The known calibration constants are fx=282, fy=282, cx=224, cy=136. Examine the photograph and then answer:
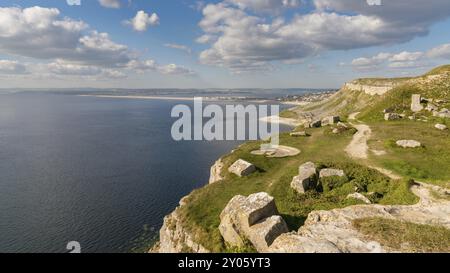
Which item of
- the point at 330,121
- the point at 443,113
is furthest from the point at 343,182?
the point at 330,121

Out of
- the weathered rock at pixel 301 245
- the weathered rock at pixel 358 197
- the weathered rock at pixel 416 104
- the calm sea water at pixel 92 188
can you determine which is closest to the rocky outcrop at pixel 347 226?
the weathered rock at pixel 301 245

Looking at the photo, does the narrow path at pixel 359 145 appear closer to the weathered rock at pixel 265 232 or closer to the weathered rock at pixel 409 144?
the weathered rock at pixel 409 144

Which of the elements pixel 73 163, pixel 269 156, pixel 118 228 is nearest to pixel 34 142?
pixel 73 163

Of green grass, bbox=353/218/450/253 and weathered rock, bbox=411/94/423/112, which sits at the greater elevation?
weathered rock, bbox=411/94/423/112

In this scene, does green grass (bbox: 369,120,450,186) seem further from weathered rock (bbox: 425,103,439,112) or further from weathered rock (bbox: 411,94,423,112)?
weathered rock (bbox: 411,94,423,112)

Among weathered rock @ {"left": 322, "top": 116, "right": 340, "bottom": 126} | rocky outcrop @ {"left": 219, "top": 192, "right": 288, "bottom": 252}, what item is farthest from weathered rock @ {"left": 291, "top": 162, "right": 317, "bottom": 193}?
weathered rock @ {"left": 322, "top": 116, "right": 340, "bottom": 126}

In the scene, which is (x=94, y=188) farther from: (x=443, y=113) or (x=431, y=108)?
(x=431, y=108)

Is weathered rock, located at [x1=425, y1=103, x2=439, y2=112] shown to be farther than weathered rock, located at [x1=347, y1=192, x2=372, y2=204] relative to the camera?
Yes
